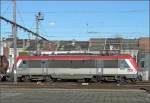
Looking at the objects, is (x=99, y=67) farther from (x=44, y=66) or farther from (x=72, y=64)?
(x=44, y=66)

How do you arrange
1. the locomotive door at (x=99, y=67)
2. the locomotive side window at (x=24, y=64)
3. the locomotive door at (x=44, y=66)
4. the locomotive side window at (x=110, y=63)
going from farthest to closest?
the locomotive side window at (x=24, y=64), the locomotive door at (x=44, y=66), the locomotive side window at (x=110, y=63), the locomotive door at (x=99, y=67)

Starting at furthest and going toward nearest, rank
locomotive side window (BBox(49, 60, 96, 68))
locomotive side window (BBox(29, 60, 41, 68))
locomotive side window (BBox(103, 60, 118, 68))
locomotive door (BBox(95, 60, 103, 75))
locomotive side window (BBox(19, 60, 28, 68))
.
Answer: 1. locomotive side window (BBox(19, 60, 28, 68))
2. locomotive side window (BBox(29, 60, 41, 68))
3. locomotive side window (BBox(49, 60, 96, 68))
4. locomotive side window (BBox(103, 60, 118, 68))
5. locomotive door (BBox(95, 60, 103, 75))

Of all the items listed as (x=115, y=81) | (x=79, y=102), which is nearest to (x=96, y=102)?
(x=79, y=102)

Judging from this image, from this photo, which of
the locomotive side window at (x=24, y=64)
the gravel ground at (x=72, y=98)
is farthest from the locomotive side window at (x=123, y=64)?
the gravel ground at (x=72, y=98)

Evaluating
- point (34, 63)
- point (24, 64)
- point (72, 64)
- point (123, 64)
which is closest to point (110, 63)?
point (123, 64)

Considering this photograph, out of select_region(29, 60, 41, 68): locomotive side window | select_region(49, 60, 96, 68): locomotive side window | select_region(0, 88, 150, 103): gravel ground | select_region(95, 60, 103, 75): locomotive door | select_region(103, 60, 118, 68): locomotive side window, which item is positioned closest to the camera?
select_region(0, 88, 150, 103): gravel ground

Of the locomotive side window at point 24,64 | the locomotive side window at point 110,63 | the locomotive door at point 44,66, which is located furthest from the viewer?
the locomotive side window at point 24,64

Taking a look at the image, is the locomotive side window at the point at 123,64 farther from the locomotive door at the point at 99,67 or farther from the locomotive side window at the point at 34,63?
the locomotive side window at the point at 34,63

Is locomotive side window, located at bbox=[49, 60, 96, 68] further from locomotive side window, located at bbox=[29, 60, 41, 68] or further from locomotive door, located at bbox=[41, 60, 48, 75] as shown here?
locomotive side window, located at bbox=[29, 60, 41, 68]

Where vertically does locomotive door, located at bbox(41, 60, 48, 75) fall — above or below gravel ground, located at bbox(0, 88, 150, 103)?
above

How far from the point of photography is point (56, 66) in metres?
51.3

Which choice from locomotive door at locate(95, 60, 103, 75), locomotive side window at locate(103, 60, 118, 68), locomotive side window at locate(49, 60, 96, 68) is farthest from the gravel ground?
locomotive side window at locate(49, 60, 96, 68)

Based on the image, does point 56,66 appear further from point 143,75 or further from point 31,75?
point 143,75

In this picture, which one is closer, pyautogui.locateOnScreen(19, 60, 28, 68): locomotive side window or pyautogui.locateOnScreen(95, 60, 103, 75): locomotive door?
pyautogui.locateOnScreen(95, 60, 103, 75): locomotive door
